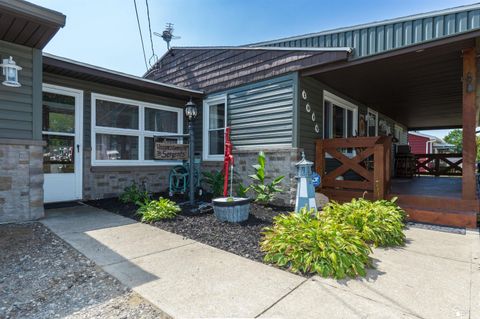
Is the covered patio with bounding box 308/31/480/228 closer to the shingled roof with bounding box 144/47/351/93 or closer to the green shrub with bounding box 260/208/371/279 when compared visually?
the shingled roof with bounding box 144/47/351/93

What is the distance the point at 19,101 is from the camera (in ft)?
13.4

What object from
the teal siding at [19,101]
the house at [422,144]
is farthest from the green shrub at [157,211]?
the house at [422,144]

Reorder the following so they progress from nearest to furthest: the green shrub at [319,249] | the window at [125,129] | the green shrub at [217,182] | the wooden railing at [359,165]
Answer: the green shrub at [319,249] < the wooden railing at [359,165] < the window at [125,129] < the green shrub at [217,182]

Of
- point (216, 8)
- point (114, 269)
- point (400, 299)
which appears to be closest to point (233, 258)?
point (114, 269)

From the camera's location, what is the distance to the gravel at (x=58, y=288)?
196cm

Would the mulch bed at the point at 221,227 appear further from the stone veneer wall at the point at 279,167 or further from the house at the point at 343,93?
the house at the point at 343,93

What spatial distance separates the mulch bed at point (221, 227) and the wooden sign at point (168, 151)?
1111mm

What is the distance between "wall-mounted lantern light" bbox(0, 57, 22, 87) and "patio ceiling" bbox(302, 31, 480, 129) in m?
4.63

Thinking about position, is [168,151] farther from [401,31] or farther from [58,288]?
[401,31]

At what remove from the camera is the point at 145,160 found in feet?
22.4

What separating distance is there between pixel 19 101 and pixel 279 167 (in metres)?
4.38

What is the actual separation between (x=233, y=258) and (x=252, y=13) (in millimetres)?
7977

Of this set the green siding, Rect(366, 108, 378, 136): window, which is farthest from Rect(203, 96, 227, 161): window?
Rect(366, 108, 378, 136): window

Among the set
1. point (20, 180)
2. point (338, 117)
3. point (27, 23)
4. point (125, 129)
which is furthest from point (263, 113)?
point (20, 180)
